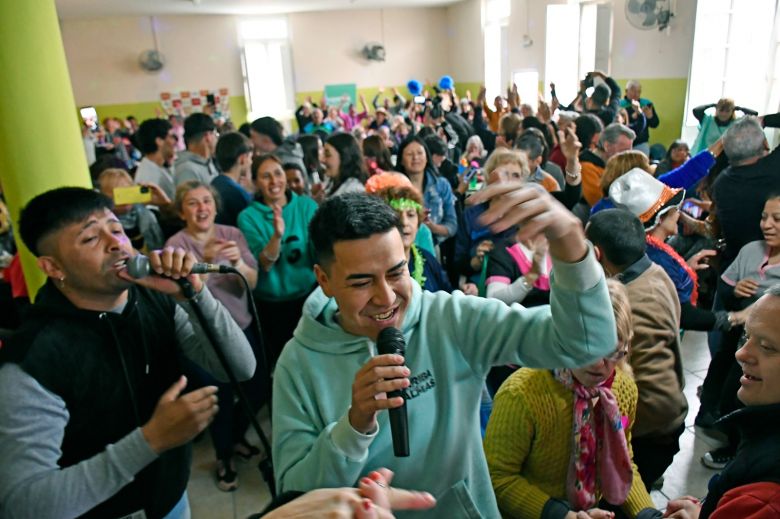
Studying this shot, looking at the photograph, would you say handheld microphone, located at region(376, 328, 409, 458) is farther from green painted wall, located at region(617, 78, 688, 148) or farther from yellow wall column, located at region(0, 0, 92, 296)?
green painted wall, located at region(617, 78, 688, 148)

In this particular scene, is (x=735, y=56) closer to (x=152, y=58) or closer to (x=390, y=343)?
(x=390, y=343)

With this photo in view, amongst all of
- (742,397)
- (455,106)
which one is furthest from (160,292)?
(455,106)

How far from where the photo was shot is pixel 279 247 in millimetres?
2752

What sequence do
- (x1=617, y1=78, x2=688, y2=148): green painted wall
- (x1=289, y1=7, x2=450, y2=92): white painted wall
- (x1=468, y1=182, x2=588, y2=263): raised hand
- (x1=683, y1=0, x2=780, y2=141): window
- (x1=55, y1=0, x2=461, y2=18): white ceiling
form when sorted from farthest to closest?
(x1=289, y1=7, x2=450, y2=92): white painted wall → (x1=55, y1=0, x2=461, y2=18): white ceiling → (x1=617, y1=78, x2=688, y2=148): green painted wall → (x1=683, y1=0, x2=780, y2=141): window → (x1=468, y1=182, x2=588, y2=263): raised hand

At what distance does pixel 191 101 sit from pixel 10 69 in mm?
11941

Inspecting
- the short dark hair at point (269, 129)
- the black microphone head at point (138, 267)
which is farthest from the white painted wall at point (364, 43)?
the black microphone head at point (138, 267)

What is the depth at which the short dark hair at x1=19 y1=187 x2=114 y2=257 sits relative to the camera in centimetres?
143

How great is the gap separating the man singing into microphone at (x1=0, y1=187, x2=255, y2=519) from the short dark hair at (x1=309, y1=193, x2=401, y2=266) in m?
0.49

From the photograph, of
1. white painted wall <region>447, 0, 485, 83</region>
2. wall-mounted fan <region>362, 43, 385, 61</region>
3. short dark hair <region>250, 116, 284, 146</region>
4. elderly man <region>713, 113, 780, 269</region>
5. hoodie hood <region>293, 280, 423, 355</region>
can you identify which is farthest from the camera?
wall-mounted fan <region>362, 43, 385, 61</region>

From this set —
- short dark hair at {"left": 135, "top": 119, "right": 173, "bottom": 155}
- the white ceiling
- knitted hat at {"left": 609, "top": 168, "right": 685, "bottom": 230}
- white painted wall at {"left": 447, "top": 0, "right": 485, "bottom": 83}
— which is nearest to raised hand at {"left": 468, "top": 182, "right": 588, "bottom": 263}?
knitted hat at {"left": 609, "top": 168, "right": 685, "bottom": 230}

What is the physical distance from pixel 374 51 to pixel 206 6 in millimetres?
4364

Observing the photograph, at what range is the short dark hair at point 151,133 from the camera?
13.3 feet

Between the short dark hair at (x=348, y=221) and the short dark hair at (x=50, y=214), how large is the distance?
0.73m

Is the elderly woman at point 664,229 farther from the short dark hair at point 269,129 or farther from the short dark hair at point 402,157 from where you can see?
the short dark hair at point 269,129
